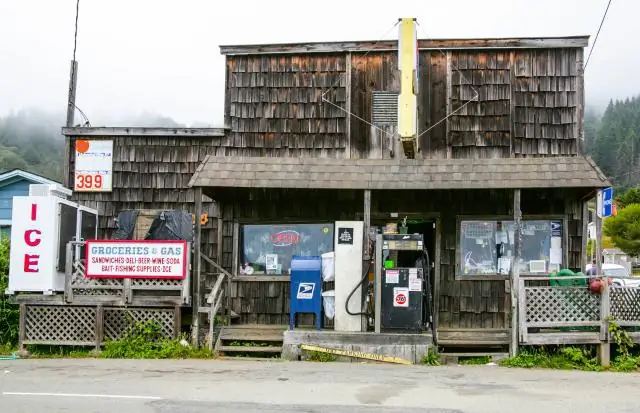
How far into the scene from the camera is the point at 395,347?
12391 mm

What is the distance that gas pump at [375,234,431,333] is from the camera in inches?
498

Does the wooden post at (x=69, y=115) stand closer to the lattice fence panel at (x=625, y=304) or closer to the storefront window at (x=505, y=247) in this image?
the storefront window at (x=505, y=247)

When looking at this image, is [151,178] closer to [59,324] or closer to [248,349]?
[59,324]

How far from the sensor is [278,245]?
49.2 ft

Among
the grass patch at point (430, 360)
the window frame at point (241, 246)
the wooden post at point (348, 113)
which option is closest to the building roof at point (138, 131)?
the window frame at point (241, 246)

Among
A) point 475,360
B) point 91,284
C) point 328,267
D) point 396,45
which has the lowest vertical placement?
point 475,360

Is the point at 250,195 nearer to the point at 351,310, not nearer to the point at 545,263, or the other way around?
the point at 351,310

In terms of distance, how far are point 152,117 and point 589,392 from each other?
326ft

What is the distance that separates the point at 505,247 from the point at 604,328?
9.34ft

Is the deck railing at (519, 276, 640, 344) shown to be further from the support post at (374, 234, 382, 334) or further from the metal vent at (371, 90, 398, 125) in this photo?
the metal vent at (371, 90, 398, 125)

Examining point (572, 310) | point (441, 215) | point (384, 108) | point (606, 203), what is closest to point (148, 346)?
point (441, 215)

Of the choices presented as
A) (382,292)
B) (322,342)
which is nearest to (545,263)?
(382,292)

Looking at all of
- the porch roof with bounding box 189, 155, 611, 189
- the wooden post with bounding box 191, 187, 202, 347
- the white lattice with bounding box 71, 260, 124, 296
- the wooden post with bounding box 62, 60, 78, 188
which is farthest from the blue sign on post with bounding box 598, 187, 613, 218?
the wooden post with bounding box 62, 60, 78, 188

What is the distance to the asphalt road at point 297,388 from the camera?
849 cm
